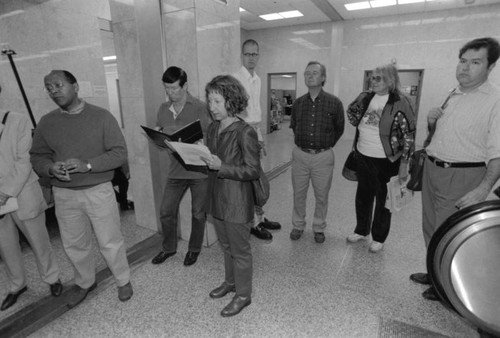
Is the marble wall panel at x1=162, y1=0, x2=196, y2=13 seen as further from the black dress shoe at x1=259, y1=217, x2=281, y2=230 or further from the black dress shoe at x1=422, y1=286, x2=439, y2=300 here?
the black dress shoe at x1=422, y1=286, x2=439, y2=300

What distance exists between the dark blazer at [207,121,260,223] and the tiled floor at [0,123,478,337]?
76cm

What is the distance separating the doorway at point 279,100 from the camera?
10.9 meters

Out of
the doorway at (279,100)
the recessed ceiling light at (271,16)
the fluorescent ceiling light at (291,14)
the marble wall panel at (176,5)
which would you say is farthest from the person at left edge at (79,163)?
the doorway at (279,100)

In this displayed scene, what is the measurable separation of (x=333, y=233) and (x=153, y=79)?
8.10ft

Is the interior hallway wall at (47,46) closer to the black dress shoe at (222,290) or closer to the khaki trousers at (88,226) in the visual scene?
the khaki trousers at (88,226)

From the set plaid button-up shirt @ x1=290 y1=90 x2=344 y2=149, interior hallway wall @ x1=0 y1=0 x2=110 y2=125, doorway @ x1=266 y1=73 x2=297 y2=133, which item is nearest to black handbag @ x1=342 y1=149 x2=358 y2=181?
plaid button-up shirt @ x1=290 y1=90 x2=344 y2=149

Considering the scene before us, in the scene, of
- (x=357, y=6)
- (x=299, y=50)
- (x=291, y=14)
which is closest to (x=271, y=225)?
(x=357, y=6)

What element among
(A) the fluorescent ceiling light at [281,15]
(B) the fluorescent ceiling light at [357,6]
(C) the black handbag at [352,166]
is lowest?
(C) the black handbag at [352,166]

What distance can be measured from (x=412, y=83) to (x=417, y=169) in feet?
29.2

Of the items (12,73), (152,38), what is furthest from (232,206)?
(12,73)

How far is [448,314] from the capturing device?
6.73ft

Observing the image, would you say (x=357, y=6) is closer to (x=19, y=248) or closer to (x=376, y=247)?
(x=376, y=247)

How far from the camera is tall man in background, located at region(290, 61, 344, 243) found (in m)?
2.74

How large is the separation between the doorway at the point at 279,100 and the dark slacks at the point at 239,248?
919 cm
